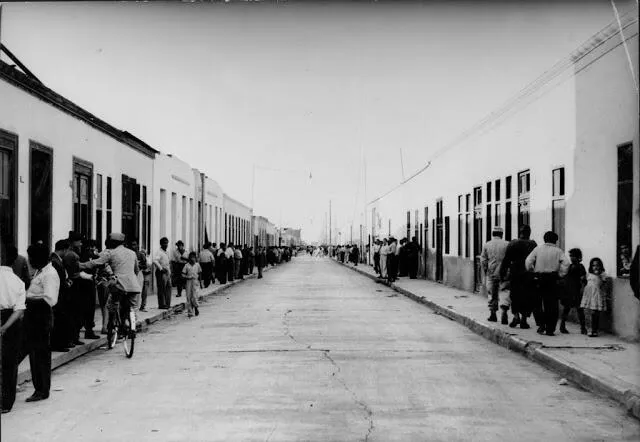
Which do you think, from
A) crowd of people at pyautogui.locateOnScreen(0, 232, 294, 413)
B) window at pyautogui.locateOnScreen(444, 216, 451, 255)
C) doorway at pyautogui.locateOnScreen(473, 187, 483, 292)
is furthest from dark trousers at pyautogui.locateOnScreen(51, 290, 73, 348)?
window at pyautogui.locateOnScreen(444, 216, 451, 255)

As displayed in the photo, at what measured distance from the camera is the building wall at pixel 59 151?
1466 cm

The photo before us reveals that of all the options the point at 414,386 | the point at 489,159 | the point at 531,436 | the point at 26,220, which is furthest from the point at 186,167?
the point at 531,436

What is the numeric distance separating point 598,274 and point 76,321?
26.3 ft

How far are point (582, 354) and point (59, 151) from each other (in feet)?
37.7

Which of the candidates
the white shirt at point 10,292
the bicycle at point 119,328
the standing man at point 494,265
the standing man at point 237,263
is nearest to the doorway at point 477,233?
the standing man at point 494,265

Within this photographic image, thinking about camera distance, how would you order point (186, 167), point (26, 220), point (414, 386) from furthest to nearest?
point (186, 167) < point (26, 220) < point (414, 386)

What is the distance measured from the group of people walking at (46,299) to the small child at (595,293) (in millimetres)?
6972

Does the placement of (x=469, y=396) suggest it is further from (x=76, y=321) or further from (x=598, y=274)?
(x=76, y=321)

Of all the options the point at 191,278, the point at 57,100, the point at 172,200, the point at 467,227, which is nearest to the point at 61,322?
the point at 191,278

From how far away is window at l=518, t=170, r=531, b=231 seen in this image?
19.2 metres

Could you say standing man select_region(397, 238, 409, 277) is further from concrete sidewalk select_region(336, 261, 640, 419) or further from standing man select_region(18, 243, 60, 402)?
standing man select_region(18, 243, 60, 402)

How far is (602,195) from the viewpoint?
1402 centimetres

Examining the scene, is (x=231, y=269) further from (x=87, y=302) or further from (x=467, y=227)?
(x=87, y=302)

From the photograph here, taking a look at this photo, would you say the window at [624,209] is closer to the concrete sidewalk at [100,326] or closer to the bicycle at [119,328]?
the bicycle at [119,328]
